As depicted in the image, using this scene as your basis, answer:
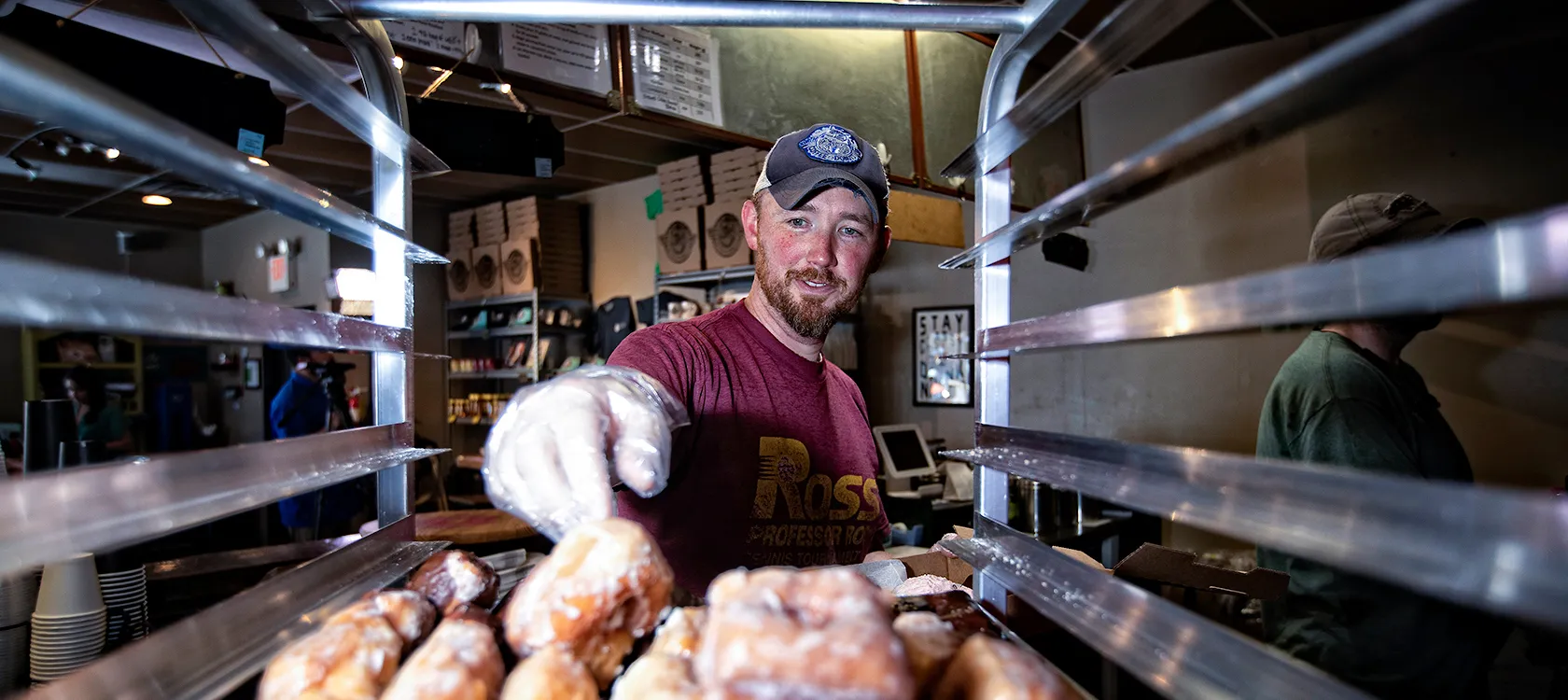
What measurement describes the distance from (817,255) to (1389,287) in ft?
4.48

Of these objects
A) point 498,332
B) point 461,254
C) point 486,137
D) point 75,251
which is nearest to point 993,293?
point 486,137

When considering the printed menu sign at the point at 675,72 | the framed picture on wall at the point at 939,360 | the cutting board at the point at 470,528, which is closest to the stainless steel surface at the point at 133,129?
the printed menu sign at the point at 675,72

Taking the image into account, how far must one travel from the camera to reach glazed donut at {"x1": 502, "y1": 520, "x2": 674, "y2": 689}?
2.26ft

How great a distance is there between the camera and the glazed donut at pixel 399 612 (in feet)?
2.40

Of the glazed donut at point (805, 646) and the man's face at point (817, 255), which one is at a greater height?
the man's face at point (817, 255)

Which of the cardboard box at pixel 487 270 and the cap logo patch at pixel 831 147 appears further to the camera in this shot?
the cardboard box at pixel 487 270

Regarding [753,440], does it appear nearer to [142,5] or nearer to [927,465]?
[927,465]

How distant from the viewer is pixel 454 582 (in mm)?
905

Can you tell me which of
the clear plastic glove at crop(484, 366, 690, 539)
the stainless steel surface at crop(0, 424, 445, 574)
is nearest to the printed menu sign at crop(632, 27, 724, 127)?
the clear plastic glove at crop(484, 366, 690, 539)

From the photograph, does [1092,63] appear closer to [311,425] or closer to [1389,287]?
[1389,287]

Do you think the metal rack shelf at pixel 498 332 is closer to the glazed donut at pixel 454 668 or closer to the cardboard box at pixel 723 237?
the cardboard box at pixel 723 237

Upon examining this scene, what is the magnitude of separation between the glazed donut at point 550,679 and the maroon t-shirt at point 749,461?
849 millimetres

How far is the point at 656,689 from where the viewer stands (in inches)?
23.9

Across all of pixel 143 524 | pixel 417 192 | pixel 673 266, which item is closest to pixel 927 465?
pixel 673 266
